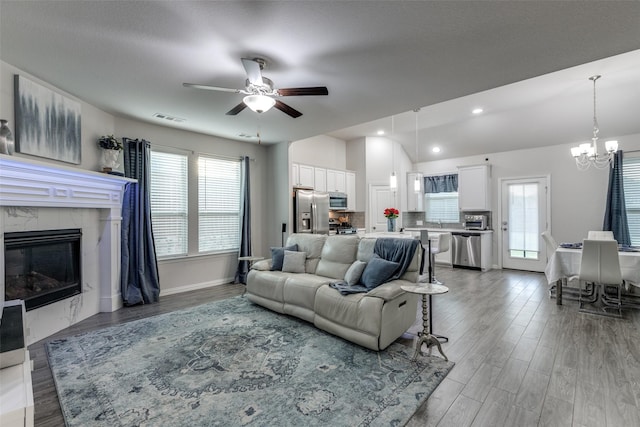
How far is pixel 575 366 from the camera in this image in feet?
8.05

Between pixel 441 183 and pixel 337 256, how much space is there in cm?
506

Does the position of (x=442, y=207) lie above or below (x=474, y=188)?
below

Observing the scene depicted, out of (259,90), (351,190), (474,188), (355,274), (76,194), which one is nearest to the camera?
(259,90)

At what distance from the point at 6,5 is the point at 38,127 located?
59.8 inches

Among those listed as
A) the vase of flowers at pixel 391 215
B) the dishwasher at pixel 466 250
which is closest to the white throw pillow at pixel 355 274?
the vase of flowers at pixel 391 215

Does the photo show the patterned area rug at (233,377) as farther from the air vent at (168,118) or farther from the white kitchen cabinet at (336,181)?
the white kitchen cabinet at (336,181)

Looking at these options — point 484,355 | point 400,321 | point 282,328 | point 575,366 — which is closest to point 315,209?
point 282,328

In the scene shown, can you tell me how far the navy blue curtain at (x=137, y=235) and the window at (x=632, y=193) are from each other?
27.8 feet

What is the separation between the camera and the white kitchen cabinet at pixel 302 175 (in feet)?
19.4

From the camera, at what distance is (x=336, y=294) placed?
9.95 feet

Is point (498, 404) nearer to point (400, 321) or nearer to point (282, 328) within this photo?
point (400, 321)

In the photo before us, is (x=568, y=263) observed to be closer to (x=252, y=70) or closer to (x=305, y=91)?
(x=305, y=91)

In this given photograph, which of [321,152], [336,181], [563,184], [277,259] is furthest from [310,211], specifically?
[563,184]

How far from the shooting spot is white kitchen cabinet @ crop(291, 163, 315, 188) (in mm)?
5922
